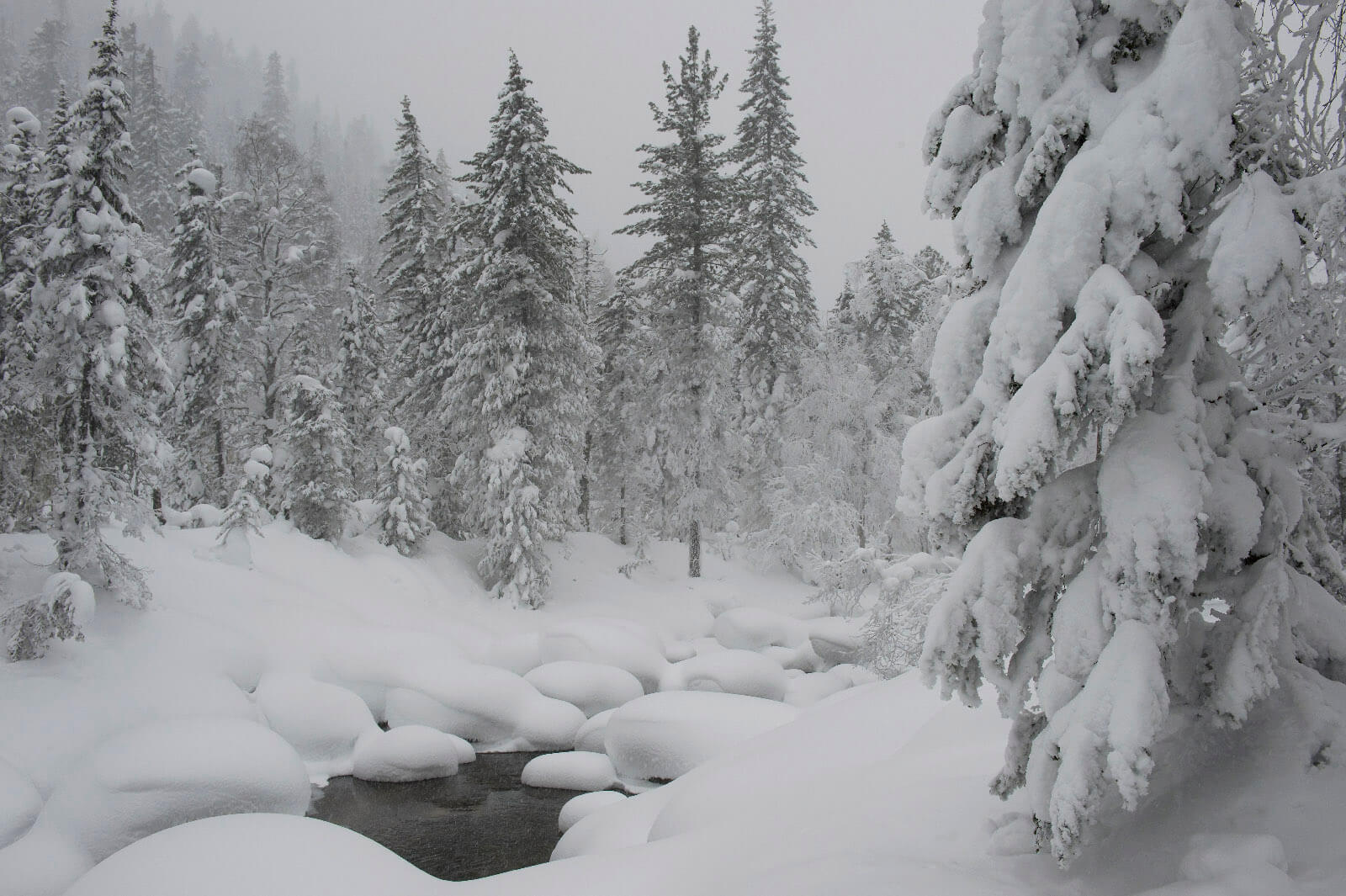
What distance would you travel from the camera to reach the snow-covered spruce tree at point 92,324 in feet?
40.5

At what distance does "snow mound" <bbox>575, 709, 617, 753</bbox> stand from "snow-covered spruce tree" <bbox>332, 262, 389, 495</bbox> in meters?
12.6

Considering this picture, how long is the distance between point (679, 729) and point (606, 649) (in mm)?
5232

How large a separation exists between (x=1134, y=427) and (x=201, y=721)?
451 inches

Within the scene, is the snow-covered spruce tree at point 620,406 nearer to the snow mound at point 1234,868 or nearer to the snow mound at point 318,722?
the snow mound at point 318,722

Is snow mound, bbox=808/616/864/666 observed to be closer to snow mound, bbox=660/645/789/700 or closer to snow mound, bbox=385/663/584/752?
snow mound, bbox=660/645/789/700

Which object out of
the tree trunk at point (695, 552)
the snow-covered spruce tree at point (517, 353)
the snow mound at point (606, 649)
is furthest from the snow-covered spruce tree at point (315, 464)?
the tree trunk at point (695, 552)

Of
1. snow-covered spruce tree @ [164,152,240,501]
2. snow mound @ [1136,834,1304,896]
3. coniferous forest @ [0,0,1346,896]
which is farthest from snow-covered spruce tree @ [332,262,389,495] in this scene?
snow mound @ [1136,834,1304,896]

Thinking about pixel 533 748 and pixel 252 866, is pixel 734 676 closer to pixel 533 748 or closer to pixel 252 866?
pixel 533 748

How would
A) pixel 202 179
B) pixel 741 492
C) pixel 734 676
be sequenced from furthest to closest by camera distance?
pixel 741 492
pixel 202 179
pixel 734 676

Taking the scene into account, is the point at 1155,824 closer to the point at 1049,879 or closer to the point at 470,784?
the point at 1049,879

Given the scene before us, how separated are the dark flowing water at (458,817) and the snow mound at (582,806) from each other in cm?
22

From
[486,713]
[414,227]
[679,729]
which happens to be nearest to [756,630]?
[486,713]

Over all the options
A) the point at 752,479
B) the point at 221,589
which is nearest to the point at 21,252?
the point at 221,589

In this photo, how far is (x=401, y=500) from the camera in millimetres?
21406
